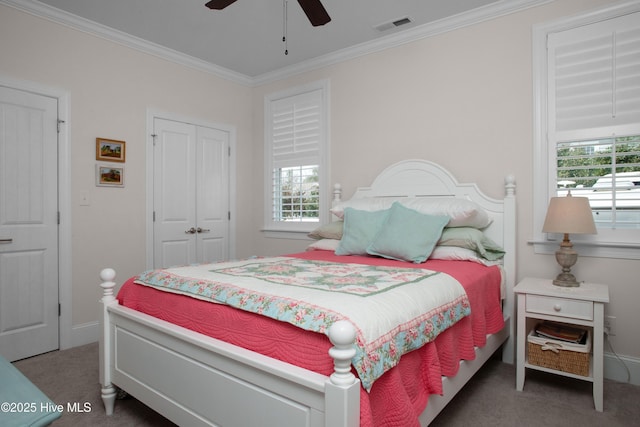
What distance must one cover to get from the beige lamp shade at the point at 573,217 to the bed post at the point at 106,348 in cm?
258

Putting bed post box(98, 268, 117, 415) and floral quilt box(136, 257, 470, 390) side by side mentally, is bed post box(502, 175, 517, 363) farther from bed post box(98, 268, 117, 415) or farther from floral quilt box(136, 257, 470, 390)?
bed post box(98, 268, 117, 415)

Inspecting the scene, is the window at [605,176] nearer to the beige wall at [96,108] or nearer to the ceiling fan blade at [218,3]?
the ceiling fan blade at [218,3]

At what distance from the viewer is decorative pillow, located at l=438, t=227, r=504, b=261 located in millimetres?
2568

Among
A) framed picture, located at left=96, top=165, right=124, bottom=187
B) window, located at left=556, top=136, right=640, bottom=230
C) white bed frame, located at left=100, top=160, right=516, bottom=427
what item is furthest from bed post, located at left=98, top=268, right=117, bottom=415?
window, located at left=556, top=136, right=640, bottom=230

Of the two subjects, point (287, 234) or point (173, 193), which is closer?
point (173, 193)

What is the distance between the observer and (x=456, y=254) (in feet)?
8.31

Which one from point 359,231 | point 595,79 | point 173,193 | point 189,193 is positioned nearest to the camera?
point 595,79

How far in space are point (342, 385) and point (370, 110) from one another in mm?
2978

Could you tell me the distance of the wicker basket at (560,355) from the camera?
2.14 m

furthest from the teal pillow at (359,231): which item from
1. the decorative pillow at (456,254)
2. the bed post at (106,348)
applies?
the bed post at (106,348)

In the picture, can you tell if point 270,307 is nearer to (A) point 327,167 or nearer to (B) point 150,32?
(A) point 327,167

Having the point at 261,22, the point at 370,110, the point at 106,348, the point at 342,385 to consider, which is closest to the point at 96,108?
the point at 261,22

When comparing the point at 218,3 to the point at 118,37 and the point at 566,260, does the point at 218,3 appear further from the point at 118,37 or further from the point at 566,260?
the point at 566,260

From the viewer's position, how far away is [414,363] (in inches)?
58.7
